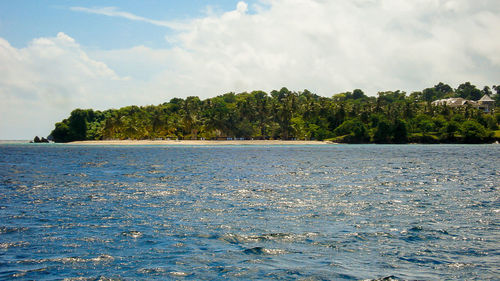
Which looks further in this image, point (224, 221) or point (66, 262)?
point (224, 221)

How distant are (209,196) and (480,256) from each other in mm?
20271

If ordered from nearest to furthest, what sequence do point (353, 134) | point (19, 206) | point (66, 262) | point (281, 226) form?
1. point (66, 262)
2. point (281, 226)
3. point (19, 206)
4. point (353, 134)

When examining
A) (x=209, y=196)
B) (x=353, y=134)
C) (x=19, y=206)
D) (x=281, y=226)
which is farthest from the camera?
(x=353, y=134)

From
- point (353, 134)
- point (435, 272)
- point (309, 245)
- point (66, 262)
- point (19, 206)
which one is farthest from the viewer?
point (353, 134)

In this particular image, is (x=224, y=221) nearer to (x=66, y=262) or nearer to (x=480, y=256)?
(x=66, y=262)

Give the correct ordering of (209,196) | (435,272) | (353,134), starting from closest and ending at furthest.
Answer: (435,272) < (209,196) < (353,134)

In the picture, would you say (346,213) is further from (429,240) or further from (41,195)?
(41,195)

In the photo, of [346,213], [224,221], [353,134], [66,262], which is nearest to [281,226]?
[224,221]

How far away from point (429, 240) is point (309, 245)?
5.43 meters

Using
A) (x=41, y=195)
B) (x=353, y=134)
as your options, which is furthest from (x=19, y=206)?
(x=353, y=134)

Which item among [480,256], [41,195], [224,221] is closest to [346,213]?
[224,221]

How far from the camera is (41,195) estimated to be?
3341 cm

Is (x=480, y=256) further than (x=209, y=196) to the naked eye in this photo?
No

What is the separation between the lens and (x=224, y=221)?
23.1m
